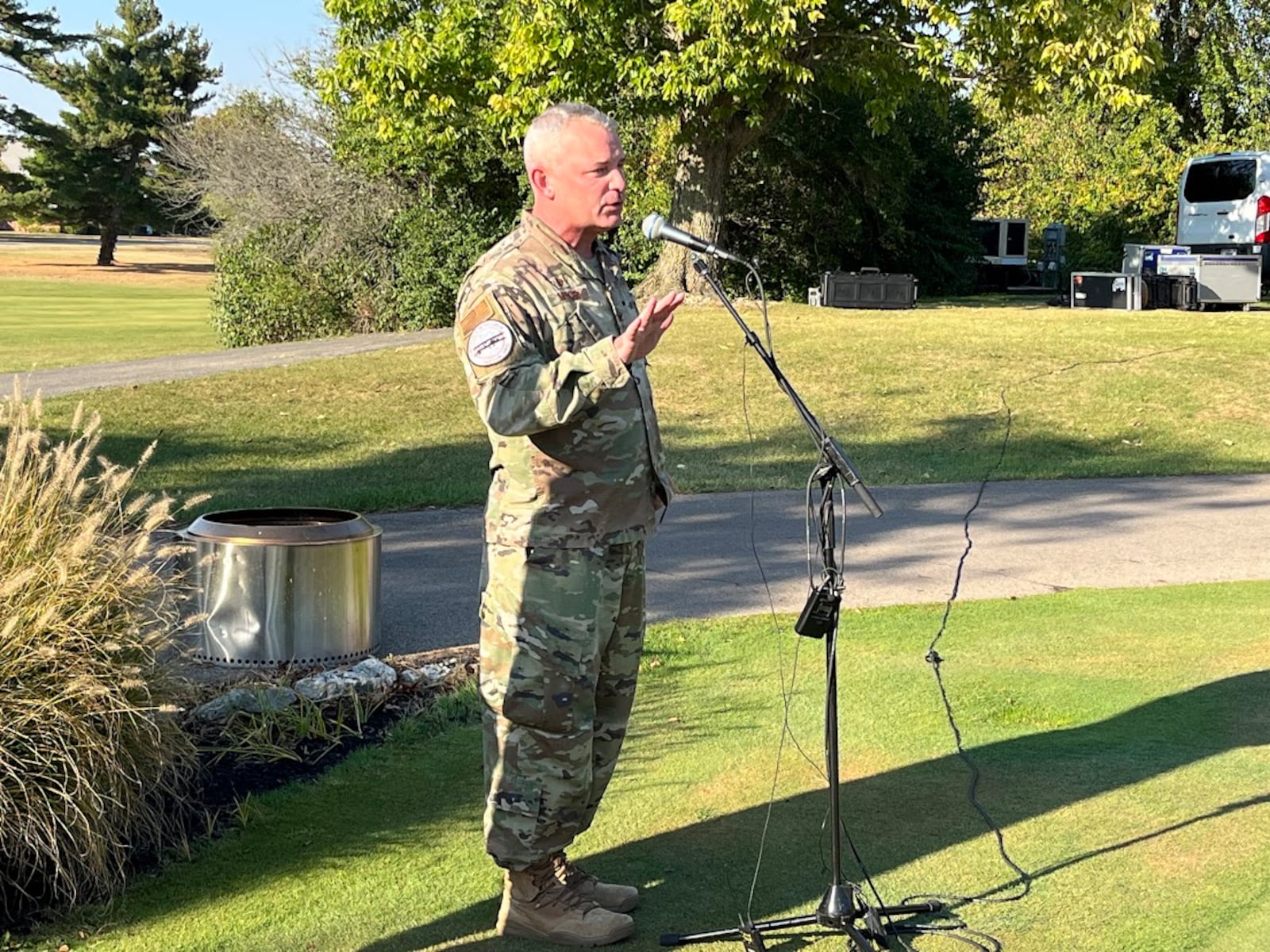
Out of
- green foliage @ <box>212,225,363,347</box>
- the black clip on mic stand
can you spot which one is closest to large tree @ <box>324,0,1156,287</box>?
green foliage @ <box>212,225,363,347</box>

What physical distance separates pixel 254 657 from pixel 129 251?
248ft

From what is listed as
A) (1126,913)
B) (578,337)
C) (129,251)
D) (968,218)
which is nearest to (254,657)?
(578,337)

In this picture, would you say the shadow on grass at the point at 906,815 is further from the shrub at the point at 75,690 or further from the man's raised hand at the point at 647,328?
the man's raised hand at the point at 647,328

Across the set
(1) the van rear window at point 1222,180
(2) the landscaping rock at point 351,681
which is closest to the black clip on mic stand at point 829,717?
(2) the landscaping rock at point 351,681

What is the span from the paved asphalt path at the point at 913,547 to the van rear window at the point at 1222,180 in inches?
797

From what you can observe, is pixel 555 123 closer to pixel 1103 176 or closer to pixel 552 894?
pixel 552 894

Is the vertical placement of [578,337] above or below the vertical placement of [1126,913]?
above

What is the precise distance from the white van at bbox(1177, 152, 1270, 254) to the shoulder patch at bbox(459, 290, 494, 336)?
28.5 meters

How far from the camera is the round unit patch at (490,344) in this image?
132 inches

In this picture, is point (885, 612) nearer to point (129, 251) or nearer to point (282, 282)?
point (282, 282)

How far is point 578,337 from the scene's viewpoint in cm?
354

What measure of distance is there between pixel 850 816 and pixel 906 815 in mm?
180

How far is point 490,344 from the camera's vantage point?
133 inches

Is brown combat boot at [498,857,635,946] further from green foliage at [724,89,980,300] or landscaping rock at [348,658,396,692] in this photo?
green foliage at [724,89,980,300]
